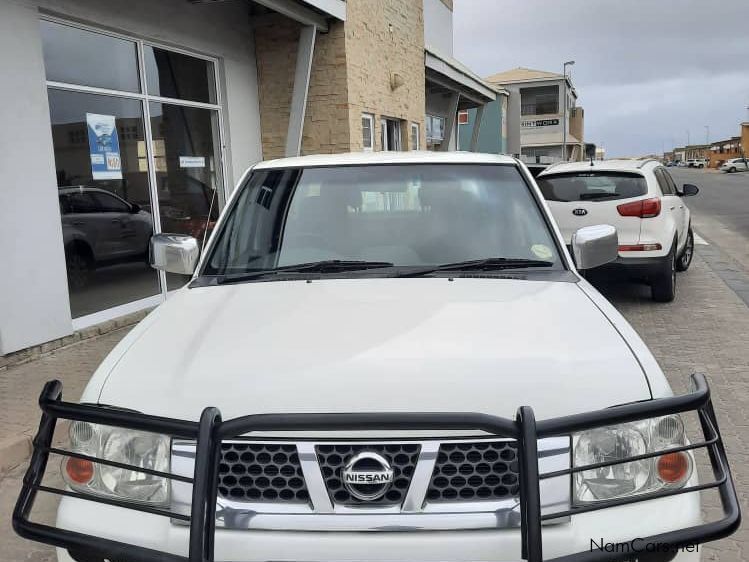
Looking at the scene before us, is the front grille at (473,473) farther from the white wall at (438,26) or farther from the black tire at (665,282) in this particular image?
the white wall at (438,26)

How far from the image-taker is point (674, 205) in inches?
339

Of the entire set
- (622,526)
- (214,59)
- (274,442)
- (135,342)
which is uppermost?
(214,59)

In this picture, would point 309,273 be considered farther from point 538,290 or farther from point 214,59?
point 214,59

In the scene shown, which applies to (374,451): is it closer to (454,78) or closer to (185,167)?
(185,167)

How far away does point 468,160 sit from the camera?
3.53 meters

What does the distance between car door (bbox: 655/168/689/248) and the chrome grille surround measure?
22.6 feet

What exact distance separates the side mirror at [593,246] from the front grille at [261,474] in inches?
77.0

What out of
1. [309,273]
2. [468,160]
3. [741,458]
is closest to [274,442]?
[309,273]

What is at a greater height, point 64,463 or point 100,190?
point 100,190

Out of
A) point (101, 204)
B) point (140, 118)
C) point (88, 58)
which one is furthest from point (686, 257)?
point (88, 58)

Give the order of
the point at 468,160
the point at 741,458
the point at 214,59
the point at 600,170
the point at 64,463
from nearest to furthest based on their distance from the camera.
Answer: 1. the point at 64,463
2. the point at 468,160
3. the point at 741,458
4. the point at 600,170
5. the point at 214,59

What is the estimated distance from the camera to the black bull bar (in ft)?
5.22

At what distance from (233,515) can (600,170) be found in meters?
7.36

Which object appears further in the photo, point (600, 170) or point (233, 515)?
point (600, 170)
